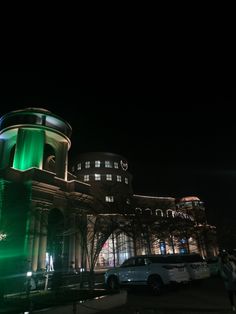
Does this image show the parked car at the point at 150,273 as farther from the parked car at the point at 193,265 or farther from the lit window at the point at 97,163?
the lit window at the point at 97,163

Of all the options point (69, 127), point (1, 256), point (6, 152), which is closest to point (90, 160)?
point (69, 127)

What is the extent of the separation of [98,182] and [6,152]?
2363 cm

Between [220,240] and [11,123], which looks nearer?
[11,123]

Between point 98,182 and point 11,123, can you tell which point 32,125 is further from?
point 98,182

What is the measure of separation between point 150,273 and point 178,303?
3102mm

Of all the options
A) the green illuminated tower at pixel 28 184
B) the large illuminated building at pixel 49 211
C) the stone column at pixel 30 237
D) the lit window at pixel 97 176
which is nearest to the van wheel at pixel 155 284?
the large illuminated building at pixel 49 211

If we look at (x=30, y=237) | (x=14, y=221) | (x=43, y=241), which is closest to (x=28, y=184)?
(x=14, y=221)

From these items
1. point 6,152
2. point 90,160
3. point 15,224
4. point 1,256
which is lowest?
point 1,256

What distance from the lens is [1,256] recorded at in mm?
30656

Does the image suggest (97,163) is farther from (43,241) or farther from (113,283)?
(113,283)

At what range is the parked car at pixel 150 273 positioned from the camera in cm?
1333

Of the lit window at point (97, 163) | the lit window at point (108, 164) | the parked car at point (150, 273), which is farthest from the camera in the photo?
the lit window at point (108, 164)

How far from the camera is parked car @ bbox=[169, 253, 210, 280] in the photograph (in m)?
14.5

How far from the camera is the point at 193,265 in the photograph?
14.8m
